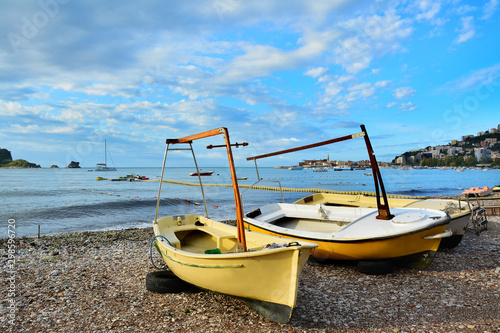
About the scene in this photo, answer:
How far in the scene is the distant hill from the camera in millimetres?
144850

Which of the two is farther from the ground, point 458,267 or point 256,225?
point 256,225

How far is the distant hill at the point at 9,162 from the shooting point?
145m

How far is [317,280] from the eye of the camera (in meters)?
7.39

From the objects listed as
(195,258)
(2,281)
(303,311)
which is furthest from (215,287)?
(2,281)

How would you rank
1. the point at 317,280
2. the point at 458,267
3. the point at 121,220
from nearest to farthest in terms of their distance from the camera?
the point at 317,280, the point at 458,267, the point at 121,220

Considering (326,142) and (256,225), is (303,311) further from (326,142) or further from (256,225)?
(326,142)

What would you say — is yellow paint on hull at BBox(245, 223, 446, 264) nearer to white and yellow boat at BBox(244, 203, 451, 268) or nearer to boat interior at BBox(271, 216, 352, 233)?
white and yellow boat at BBox(244, 203, 451, 268)

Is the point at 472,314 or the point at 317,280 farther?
the point at 317,280

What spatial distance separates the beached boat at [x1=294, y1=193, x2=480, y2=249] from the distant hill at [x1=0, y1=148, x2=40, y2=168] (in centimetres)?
17635

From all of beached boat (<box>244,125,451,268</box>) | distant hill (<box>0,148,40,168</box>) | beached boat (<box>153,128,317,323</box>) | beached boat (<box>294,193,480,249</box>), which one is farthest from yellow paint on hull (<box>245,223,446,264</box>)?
distant hill (<box>0,148,40,168</box>)

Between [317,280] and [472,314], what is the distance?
10.2 feet

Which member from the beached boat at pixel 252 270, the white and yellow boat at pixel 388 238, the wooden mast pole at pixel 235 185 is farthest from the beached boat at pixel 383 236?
the wooden mast pole at pixel 235 185

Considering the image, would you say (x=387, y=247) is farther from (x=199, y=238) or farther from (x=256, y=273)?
(x=199, y=238)

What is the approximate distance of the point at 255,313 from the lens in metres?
5.58
